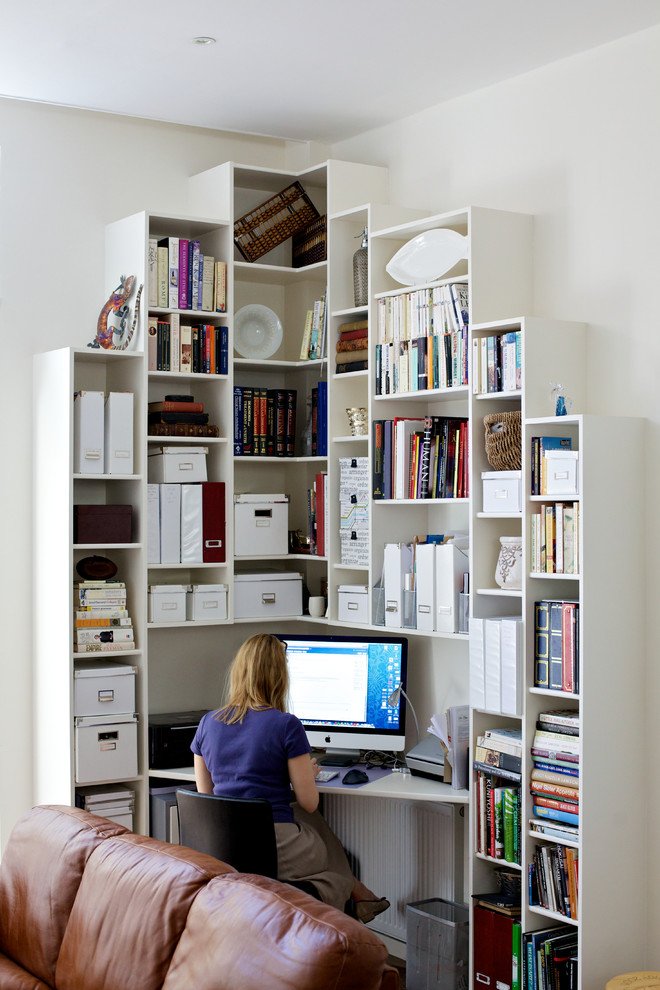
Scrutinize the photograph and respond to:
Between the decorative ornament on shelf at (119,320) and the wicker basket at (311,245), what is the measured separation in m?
0.79

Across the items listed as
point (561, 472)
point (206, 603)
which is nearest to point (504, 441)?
point (561, 472)

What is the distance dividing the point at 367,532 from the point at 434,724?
0.80m

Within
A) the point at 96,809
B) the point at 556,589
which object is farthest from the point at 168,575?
the point at 556,589

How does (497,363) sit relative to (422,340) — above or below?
below

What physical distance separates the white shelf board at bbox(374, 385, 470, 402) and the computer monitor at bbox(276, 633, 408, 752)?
35.7 inches

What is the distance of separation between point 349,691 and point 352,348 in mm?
1325

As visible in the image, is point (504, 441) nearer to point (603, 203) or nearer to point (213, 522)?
point (603, 203)

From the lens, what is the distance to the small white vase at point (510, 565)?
3.86m

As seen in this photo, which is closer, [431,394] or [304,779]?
[304,779]

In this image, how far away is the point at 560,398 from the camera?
3.82m

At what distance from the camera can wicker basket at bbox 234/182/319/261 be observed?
4930 millimetres

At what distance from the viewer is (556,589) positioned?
3.85 metres

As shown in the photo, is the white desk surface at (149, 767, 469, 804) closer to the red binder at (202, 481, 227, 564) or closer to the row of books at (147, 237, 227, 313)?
the red binder at (202, 481, 227, 564)

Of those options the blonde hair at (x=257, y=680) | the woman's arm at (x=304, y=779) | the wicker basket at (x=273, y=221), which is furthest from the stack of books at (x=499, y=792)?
the wicker basket at (x=273, y=221)
